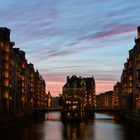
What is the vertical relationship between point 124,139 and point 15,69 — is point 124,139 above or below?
below

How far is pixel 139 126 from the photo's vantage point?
133750 millimetres

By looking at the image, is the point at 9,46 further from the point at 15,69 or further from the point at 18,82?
the point at 18,82

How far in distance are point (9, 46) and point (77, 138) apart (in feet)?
193

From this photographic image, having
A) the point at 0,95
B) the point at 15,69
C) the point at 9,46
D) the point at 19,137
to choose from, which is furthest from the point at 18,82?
the point at 19,137

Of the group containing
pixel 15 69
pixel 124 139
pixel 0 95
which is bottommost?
pixel 124 139

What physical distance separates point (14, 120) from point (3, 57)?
22.6 metres

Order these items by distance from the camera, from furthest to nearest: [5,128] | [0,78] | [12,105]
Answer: [12,105], [0,78], [5,128]

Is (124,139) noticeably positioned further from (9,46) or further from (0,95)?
(9,46)

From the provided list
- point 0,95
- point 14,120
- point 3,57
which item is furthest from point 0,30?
point 14,120

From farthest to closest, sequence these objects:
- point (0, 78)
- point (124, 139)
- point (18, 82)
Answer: point (18, 82), point (0, 78), point (124, 139)

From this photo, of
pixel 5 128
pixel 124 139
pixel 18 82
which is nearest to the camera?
pixel 124 139

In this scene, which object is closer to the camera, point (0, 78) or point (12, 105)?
point (0, 78)

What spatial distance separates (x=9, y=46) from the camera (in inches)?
6319

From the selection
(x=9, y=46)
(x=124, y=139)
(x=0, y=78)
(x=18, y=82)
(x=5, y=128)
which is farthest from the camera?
(x=18, y=82)
